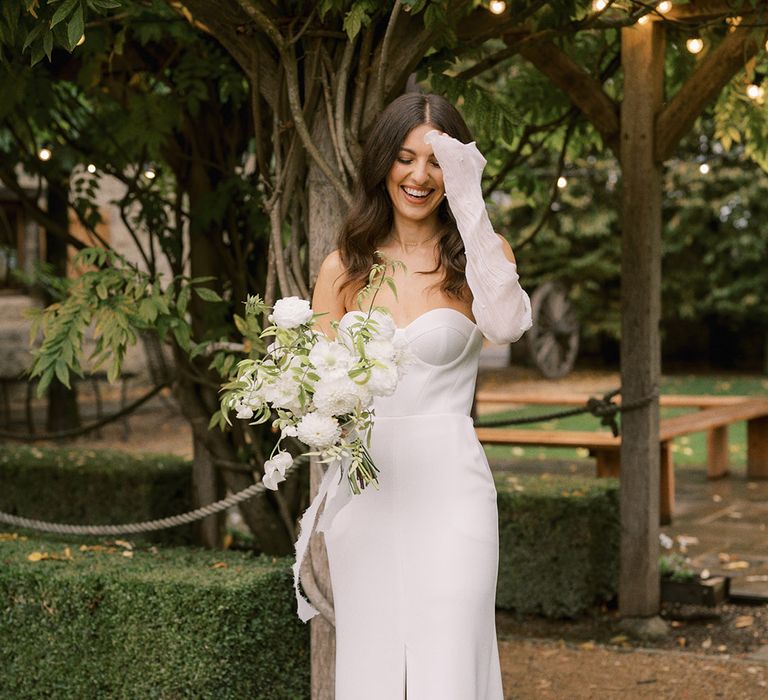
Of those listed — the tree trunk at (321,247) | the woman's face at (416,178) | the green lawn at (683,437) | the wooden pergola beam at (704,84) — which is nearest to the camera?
the woman's face at (416,178)

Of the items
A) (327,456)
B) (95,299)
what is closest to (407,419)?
(327,456)

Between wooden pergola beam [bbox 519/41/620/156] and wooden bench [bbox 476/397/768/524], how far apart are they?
2393 millimetres

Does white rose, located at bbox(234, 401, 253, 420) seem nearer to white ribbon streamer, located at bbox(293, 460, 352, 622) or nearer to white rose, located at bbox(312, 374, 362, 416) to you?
white rose, located at bbox(312, 374, 362, 416)

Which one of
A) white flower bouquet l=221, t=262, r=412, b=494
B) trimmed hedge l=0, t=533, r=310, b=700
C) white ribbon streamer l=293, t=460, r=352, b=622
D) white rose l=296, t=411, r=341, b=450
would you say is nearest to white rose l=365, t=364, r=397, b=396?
white flower bouquet l=221, t=262, r=412, b=494

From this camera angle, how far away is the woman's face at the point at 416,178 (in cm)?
324

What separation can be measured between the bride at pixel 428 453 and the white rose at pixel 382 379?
333 millimetres

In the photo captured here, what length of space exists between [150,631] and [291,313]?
1717 mm

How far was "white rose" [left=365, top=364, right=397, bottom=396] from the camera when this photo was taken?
2760 mm

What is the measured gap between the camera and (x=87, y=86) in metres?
5.74

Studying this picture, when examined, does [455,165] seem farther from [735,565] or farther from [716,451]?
[716,451]

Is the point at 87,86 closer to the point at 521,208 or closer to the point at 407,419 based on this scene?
the point at 407,419

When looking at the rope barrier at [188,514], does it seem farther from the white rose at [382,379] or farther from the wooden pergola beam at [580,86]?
the wooden pergola beam at [580,86]

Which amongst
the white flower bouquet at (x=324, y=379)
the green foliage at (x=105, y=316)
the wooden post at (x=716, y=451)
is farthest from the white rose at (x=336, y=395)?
the wooden post at (x=716, y=451)

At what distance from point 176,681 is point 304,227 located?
1.63m
